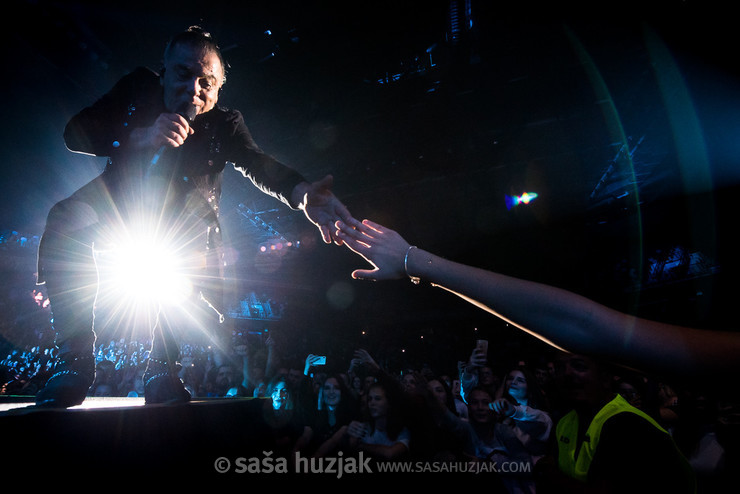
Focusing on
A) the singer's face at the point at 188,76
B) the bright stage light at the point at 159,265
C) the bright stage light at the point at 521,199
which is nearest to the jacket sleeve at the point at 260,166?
the singer's face at the point at 188,76

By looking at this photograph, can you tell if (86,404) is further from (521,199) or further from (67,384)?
(521,199)

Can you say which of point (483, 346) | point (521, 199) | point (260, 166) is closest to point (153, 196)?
point (260, 166)

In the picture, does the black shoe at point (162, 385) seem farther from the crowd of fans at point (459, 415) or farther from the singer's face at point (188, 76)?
the crowd of fans at point (459, 415)

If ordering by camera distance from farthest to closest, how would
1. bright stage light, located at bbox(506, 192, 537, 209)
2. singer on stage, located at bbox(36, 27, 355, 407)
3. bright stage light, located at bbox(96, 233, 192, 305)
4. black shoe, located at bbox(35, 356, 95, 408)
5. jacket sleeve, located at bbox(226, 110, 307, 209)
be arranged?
bright stage light, located at bbox(506, 192, 537, 209), jacket sleeve, located at bbox(226, 110, 307, 209), bright stage light, located at bbox(96, 233, 192, 305), singer on stage, located at bbox(36, 27, 355, 407), black shoe, located at bbox(35, 356, 95, 408)

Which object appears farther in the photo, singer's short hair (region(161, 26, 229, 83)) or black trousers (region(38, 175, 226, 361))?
singer's short hair (region(161, 26, 229, 83))

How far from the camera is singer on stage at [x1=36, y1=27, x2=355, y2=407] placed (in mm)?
1405

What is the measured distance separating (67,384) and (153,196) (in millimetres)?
828

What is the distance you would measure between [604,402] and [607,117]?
585cm

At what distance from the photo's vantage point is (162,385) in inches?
60.1

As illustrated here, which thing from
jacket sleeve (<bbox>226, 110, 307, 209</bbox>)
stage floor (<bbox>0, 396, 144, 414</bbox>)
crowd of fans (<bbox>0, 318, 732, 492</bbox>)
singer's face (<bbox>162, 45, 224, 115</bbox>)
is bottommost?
crowd of fans (<bbox>0, 318, 732, 492</bbox>)

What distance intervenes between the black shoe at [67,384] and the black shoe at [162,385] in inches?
8.7

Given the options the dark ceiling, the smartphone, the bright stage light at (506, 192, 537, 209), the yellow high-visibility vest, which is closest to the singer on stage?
the dark ceiling

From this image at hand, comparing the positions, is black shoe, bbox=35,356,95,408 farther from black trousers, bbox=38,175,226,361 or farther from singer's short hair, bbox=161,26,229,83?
singer's short hair, bbox=161,26,229,83

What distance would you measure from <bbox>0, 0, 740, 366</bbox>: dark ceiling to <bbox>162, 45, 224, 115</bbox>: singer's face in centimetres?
248
